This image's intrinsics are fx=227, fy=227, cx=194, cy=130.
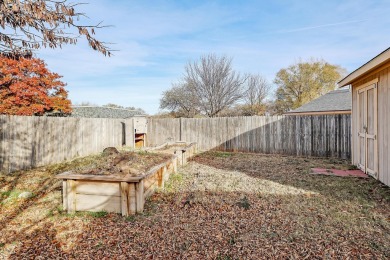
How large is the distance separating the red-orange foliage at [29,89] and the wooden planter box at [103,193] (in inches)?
433

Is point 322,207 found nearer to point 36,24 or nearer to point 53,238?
point 53,238

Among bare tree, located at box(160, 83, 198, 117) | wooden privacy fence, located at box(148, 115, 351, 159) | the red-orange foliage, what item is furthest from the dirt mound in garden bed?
bare tree, located at box(160, 83, 198, 117)

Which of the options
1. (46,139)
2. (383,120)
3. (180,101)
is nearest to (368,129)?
(383,120)

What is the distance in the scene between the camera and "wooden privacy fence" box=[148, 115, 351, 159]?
326 inches

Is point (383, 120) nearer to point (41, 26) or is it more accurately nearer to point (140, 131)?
point (41, 26)

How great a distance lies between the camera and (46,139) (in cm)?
699

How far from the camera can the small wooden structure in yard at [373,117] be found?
433 centimetres

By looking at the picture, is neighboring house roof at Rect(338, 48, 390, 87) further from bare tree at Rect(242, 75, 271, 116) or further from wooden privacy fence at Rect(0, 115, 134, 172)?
bare tree at Rect(242, 75, 271, 116)

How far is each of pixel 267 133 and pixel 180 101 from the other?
12639mm

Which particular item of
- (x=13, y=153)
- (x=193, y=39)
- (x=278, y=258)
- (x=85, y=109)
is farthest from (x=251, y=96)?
(x=278, y=258)

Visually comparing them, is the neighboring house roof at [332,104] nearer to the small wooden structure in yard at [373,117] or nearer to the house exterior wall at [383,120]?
the small wooden structure in yard at [373,117]

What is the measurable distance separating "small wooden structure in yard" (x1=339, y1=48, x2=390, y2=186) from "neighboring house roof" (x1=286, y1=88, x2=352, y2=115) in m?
5.41

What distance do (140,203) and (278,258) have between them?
6.18 ft

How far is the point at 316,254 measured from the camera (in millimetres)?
2201
